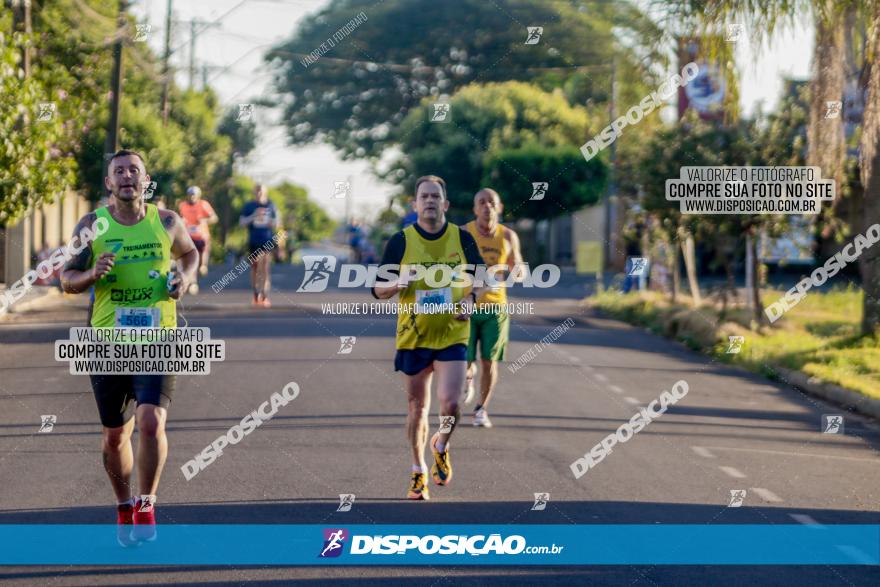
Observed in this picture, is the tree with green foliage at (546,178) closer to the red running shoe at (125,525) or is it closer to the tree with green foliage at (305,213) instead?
the red running shoe at (125,525)

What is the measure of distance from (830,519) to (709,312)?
16.4 metres

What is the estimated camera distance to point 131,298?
7.28m

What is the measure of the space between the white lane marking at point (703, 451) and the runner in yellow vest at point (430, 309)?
287 centimetres

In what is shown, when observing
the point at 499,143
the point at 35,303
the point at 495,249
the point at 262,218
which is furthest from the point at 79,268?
the point at 499,143

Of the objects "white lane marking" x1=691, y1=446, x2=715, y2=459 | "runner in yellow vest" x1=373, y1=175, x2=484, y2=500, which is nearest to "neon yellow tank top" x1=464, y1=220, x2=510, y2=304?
"white lane marking" x1=691, y1=446, x2=715, y2=459

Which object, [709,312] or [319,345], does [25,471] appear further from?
[709,312]

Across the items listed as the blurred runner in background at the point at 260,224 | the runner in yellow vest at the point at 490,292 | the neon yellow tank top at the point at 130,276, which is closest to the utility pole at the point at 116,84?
the blurred runner in background at the point at 260,224

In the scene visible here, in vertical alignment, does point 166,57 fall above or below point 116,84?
above

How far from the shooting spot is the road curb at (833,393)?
14.5 meters

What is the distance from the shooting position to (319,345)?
19219 millimetres

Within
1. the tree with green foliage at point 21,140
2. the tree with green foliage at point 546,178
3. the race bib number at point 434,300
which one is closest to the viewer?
the race bib number at point 434,300

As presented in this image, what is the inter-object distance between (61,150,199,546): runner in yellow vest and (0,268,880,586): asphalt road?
64cm

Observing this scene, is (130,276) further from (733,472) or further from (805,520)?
(733,472)

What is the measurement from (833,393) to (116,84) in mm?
16666
